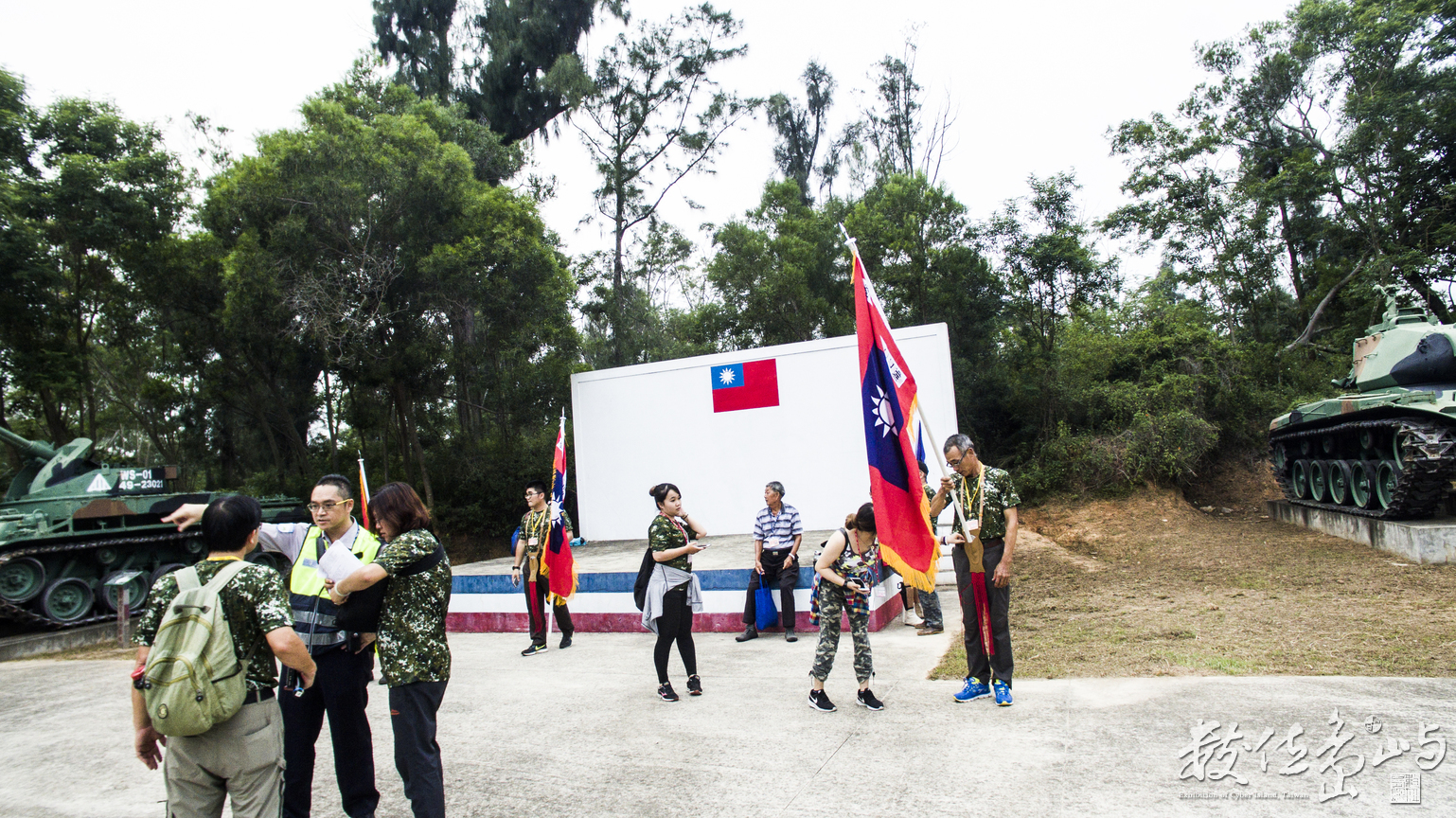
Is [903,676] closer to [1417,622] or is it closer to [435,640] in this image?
[435,640]

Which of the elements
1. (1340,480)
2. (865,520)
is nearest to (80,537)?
(865,520)

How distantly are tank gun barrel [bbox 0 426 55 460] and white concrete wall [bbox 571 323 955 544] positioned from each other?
8.98 meters

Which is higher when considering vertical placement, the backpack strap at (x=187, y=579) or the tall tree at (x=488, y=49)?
the tall tree at (x=488, y=49)

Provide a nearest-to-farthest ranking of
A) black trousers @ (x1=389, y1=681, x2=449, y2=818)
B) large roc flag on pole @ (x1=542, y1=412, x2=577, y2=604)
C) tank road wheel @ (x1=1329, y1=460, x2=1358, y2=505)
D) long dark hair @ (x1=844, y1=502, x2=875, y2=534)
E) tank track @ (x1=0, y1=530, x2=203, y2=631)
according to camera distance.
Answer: black trousers @ (x1=389, y1=681, x2=449, y2=818), long dark hair @ (x1=844, y1=502, x2=875, y2=534), large roc flag on pole @ (x1=542, y1=412, x2=577, y2=604), tank track @ (x1=0, y1=530, x2=203, y2=631), tank road wheel @ (x1=1329, y1=460, x2=1358, y2=505)

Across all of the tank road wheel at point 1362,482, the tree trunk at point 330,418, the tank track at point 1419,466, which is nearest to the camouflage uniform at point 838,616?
the tank track at point 1419,466

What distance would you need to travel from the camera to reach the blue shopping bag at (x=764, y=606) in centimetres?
784

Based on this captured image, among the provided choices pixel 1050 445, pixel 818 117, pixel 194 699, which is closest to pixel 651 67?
pixel 818 117

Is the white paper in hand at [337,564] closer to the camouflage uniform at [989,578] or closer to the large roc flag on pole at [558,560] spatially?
the camouflage uniform at [989,578]

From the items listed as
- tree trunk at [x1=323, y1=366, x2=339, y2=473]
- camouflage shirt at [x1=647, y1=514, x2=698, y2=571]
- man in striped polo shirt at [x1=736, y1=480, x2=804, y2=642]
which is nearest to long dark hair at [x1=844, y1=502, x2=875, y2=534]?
camouflage shirt at [x1=647, y1=514, x2=698, y2=571]

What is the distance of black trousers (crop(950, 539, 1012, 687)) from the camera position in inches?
195

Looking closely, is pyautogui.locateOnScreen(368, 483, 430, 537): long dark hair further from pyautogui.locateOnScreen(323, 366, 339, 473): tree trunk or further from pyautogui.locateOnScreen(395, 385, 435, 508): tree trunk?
pyautogui.locateOnScreen(323, 366, 339, 473): tree trunk

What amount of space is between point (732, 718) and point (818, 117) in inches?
1041

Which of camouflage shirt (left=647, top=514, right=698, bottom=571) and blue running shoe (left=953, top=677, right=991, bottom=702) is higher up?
camouflage shirt (left=647, top=514, right=698, bottom=571)

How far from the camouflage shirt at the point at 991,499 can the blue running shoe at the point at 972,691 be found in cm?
92
